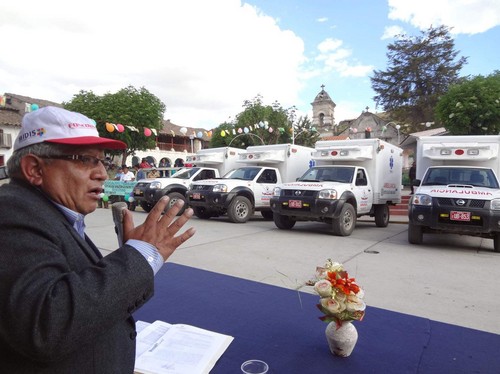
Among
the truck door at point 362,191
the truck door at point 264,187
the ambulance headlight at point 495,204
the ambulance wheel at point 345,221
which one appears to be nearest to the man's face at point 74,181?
the ambulance headlight at point 495,204

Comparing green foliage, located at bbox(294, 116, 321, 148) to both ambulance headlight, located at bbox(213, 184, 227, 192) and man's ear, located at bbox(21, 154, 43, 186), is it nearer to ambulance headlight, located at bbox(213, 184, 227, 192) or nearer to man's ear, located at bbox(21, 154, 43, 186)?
ambulance headlight, located at bbox(213, 184, 227, 192)

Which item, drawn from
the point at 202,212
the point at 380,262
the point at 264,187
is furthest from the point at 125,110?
the point at 380,262

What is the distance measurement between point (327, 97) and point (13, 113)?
121 feet

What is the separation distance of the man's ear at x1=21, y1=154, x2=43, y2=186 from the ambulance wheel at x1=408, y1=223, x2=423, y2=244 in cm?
697

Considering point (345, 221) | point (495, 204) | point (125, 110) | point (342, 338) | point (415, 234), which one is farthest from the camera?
point (125, 110)

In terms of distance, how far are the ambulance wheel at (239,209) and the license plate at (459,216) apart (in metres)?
5.44

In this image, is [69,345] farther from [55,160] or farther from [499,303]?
[499,303]

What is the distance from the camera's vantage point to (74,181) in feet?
4.13

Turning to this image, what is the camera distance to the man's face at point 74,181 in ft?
4.00

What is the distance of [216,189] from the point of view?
10.0 m

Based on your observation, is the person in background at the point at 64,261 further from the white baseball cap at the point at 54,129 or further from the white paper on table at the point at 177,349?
the white paper on table at the point at 177,349

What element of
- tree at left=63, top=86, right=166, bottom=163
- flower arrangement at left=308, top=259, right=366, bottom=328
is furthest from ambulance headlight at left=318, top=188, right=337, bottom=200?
tree at left=63, top=86, right=166, bottom=163

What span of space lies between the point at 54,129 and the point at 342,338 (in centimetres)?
176

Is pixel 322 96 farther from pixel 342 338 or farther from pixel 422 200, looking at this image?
pixel 342 338
